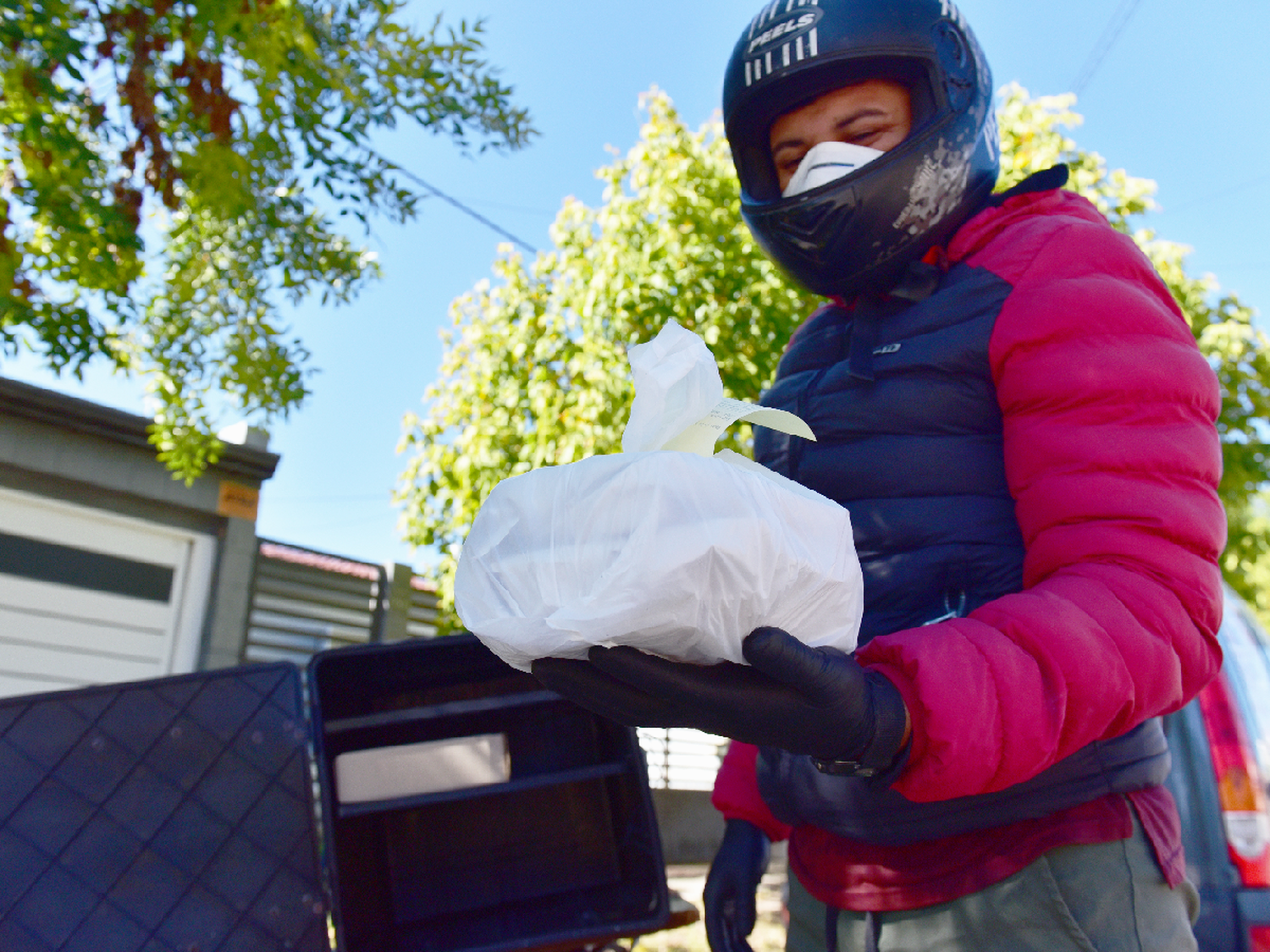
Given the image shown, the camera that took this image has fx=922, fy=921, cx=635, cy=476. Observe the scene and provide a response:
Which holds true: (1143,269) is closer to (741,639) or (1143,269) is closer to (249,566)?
(741,639)

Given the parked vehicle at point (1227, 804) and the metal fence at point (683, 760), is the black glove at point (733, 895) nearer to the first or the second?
the parked vehicle at point (1227, 804)

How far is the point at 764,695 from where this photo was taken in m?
0.94

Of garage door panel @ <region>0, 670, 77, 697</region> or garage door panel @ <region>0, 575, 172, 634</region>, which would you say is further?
garage door panel @ <region>0, 575, 172, 634</region>

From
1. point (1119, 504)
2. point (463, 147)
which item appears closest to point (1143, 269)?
point (1119, 504)

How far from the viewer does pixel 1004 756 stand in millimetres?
982

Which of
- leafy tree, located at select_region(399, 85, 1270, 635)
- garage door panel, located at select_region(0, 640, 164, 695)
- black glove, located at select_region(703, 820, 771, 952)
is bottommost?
black glove, located at select_region(703, 820, 771, 952)

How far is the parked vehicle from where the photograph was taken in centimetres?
274

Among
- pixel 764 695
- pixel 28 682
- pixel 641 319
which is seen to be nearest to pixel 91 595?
pixel 28 682

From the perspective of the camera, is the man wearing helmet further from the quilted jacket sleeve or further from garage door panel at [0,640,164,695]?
garage door panel at [0,640,164,695]

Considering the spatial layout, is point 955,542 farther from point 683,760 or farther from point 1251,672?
point 683,760

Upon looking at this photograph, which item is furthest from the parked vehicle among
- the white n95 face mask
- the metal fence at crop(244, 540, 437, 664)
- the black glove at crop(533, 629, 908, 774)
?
the metal fence at crop(244, 540, 437, 664)

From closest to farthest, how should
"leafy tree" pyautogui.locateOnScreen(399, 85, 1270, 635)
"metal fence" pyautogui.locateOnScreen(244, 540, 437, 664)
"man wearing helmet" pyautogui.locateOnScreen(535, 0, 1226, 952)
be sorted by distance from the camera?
"man wearing helmet" pyautogui.locateOnScreen(535, 0, 1226, 952), "leafy tree" pyautogui.locateOnScreen(399, 85, 1270, 635), "metal fence" pyautogui.locateOnScreen(244, 540, 437, 664)

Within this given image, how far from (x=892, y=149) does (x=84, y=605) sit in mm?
8114

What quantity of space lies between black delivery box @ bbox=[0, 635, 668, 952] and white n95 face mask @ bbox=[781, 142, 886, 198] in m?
1.01
